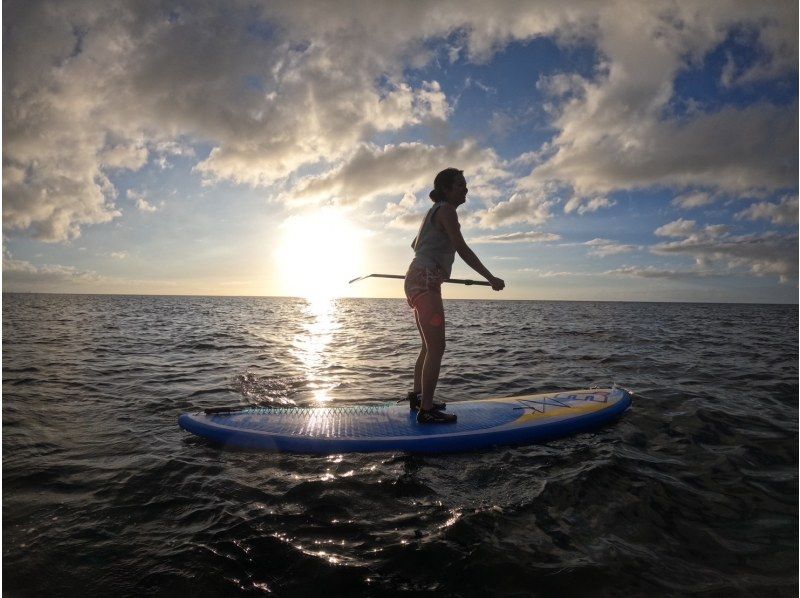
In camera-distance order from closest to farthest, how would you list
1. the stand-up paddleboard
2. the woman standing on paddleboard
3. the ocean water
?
the ocean water
the stand-up paddleboard
the woman standing on paddleboard

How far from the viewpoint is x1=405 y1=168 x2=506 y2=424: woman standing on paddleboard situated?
4414 millimetres

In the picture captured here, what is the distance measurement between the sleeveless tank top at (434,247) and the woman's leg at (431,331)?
36cm

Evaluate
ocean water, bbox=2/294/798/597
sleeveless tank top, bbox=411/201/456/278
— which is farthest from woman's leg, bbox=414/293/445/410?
ocean water, bbox=2/294/798/597

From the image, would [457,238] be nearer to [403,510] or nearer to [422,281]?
[422,281]

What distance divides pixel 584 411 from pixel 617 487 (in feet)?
5.48

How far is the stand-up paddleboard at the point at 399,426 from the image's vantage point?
4.27 m

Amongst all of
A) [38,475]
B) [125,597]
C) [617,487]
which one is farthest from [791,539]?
[38,475]

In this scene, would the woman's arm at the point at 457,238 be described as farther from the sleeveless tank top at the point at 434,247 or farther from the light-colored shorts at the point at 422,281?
the light-colored shorts at the point at 422,281

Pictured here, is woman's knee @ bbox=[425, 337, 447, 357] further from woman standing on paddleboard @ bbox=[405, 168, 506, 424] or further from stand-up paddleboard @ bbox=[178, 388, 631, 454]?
stand-up paddleboard @ bbox=[178, 388, 631, 454]

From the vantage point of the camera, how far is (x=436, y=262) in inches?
179

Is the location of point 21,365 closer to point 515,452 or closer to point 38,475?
point 38,475

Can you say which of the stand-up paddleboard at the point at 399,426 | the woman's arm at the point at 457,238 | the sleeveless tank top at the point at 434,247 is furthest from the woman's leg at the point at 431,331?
the stand-up paddleboard at the point at 399,426

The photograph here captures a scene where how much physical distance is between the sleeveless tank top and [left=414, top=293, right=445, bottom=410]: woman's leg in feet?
1.18

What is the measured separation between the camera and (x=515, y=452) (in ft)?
14.1
